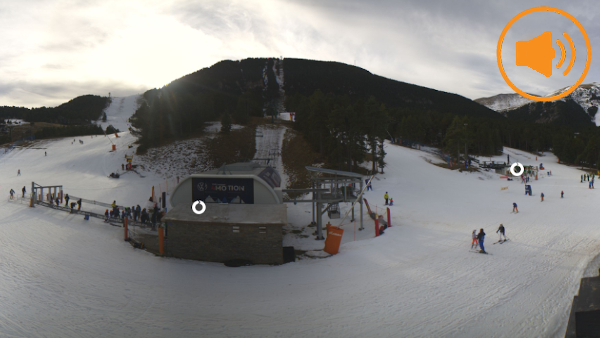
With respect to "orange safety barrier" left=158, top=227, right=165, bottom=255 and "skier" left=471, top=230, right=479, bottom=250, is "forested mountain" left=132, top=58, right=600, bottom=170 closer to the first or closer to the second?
"skier" left=471, top=230, right=479, bottom=250

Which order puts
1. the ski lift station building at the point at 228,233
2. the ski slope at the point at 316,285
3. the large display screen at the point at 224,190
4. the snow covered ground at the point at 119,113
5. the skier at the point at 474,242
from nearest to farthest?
the ski slope at the point at 316,285 → the ski lift station building at the point at 228,233 → the skier at the point at 474,242 → the large display screen at the point at 224,190 → the snow covered ground at the point at 119,113

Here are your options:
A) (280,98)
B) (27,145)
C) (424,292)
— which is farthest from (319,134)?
(280,98)

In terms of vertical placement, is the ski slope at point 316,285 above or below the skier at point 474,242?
below

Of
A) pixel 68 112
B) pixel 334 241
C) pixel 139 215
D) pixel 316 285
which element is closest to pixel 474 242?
pixel 334 241

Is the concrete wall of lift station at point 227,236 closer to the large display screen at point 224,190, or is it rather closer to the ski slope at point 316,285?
the ski slope at point 316,285

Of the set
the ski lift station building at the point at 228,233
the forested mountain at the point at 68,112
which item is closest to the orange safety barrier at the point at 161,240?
the ski lift station building at the point at 228,233

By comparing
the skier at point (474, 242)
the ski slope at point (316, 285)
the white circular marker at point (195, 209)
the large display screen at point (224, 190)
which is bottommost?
the ski slope at point (316, 285)

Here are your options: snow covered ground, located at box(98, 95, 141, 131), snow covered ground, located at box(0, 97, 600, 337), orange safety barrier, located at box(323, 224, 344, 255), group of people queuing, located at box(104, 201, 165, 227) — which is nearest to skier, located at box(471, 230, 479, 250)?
snow covered ground, located at box(0, 97, 600, 337)
